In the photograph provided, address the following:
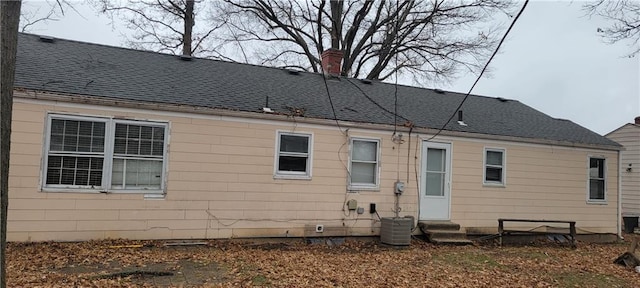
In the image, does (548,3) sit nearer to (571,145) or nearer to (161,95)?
(571,145)

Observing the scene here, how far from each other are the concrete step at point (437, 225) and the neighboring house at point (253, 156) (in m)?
0.23

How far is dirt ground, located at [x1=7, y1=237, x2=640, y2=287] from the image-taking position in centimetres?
626

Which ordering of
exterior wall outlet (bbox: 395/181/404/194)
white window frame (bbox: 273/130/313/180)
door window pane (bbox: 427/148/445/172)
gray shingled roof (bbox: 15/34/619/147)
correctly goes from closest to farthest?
gray shingled roof (bbox: 15/34/619/147) → white window frame (bbox: 273/130/313/180) → exterior wall outlet (bbox: 395/181/404/194) → door window pane (bbox: 427/148/445/172)

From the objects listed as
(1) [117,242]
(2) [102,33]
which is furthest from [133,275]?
(2) [102,33]

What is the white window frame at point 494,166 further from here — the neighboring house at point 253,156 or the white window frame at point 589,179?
the white window frame at point 589,179

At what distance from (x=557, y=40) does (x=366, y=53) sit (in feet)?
38.9

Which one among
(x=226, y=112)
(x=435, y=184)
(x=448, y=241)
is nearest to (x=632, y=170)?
(x=435, y=184)

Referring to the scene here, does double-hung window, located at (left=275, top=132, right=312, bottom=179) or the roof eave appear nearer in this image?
the roof eave

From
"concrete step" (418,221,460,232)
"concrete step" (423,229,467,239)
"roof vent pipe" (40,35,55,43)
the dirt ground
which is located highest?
"roof vent pipe" (40,35,55,43)

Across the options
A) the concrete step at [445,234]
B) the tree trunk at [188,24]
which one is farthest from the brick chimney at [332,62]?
the tree trunk at [188,24]

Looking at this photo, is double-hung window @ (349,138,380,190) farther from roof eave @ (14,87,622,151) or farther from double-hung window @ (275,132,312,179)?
double-hung window @ (275,132,312,179)

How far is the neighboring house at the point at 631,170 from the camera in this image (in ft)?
54.7

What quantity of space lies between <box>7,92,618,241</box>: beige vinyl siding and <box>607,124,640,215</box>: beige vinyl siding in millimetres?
6538

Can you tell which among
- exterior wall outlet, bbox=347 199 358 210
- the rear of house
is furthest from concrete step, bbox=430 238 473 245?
the rear of house
